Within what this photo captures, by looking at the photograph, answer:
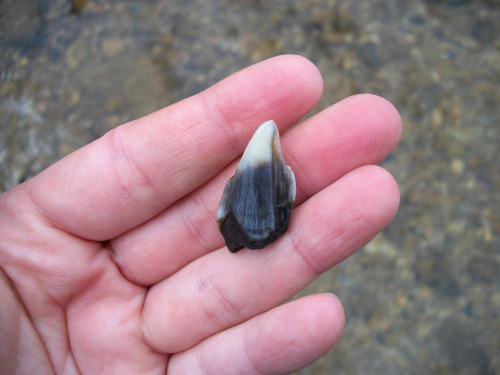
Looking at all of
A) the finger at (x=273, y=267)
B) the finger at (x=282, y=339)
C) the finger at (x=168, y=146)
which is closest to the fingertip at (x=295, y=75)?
the finger at (x=168, y=146)

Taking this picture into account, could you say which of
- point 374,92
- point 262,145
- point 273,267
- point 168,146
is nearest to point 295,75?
point 262,145

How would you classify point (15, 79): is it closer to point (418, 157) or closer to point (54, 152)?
point (54, 152)

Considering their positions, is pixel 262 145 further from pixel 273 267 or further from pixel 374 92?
pixel 374 92

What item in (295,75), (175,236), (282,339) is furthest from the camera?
(175,236)

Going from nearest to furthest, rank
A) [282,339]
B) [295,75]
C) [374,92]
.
A: [282,339], [295,75], [374,92]

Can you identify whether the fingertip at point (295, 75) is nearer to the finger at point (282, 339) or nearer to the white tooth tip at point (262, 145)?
the white tooth tip at point (262, 145)

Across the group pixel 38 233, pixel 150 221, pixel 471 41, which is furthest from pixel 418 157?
pixel 38 233

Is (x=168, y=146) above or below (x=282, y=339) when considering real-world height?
above
